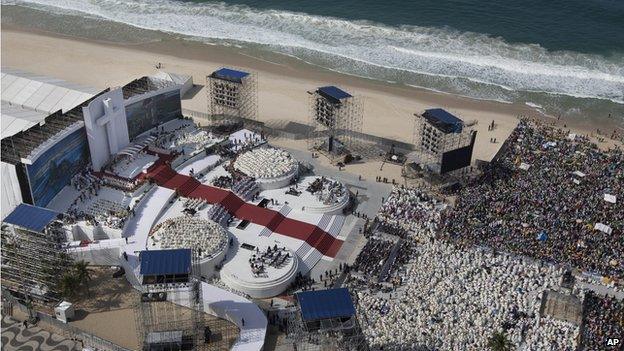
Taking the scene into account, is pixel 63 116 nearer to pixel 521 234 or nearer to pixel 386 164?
pixel 386 164

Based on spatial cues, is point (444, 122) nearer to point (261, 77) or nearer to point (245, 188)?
point (245, 188)

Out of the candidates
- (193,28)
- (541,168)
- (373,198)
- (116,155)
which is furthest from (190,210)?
(193,28)

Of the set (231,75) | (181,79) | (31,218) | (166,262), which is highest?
(231,75)

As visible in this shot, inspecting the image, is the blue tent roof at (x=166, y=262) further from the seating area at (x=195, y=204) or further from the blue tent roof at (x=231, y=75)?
the blue tent roof at (x=231, y=75)

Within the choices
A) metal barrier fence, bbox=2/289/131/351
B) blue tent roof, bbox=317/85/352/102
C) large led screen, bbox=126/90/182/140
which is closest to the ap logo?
metal barrier fence, bbox=2/289/131/351

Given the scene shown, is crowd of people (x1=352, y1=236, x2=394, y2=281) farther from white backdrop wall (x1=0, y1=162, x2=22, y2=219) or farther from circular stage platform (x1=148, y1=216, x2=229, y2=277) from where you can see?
white backdrop wall (x1=0, y1=162, x2=22, y2=219)

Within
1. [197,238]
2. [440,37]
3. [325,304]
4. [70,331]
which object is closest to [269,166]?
[197,238]
